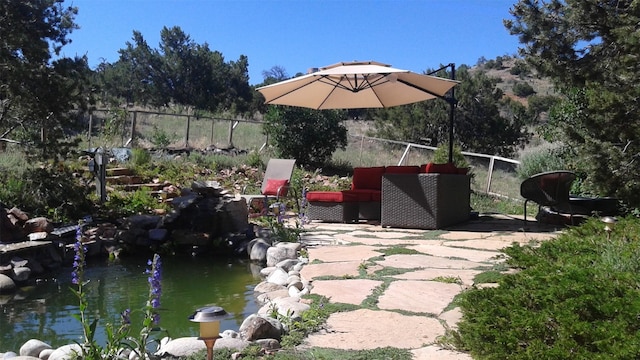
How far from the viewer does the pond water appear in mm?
3227

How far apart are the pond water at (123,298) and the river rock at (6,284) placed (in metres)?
0.09

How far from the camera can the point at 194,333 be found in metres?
3.05

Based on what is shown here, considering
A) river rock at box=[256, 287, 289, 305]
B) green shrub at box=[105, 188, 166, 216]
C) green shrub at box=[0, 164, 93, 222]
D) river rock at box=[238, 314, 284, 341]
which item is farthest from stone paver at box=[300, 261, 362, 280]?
green shrub at box=[105, 188, 166, 216]

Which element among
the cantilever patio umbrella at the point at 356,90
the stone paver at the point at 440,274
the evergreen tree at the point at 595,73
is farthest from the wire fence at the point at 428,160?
the stone paver at the point at 440,274

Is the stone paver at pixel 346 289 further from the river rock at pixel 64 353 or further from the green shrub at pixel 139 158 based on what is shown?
the green shrub at pixel 139 158

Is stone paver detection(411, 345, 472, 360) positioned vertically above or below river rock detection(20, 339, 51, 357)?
above

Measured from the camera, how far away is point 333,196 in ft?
22.9

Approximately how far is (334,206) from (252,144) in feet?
24.1

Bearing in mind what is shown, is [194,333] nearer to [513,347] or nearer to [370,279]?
[370,279]

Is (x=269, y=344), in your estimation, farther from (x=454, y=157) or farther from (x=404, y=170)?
(x=454, y=157)

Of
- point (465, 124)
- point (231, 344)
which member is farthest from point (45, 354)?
point (465, 124)

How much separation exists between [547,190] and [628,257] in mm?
3020

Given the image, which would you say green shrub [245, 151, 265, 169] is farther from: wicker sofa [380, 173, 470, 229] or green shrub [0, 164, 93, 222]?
wicker sofa [380, 173, 470, 229]

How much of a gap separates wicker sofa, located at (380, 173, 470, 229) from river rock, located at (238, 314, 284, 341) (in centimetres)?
394
